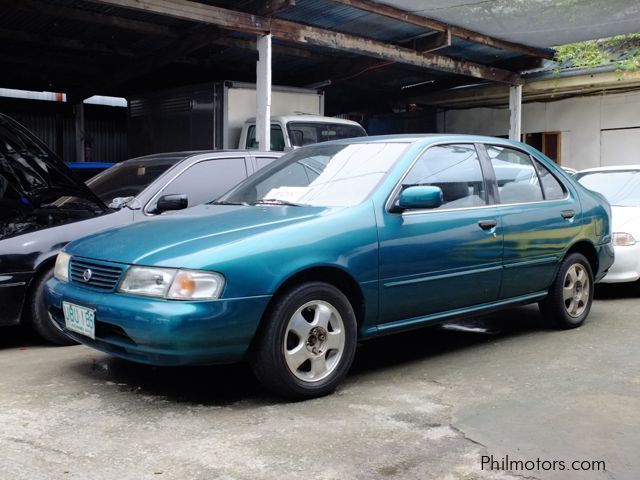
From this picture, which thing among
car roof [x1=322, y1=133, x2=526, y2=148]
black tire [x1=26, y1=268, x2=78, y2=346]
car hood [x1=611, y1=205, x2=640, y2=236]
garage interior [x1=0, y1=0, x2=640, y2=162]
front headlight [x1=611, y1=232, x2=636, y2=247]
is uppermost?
garage interior [x1=0, y1=0, x2=640, y2=162]

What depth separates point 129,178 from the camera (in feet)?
20.6

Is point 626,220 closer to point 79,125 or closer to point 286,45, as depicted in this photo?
point 286,45

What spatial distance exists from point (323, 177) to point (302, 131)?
5746 mm

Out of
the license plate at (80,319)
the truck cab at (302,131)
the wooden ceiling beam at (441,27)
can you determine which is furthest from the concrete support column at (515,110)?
the license plate at (80,319)

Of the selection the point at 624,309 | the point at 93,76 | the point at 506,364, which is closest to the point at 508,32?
the point at 624,309

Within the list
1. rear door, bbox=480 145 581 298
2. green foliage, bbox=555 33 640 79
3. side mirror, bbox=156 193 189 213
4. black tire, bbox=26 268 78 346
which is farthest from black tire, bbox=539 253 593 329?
green foliage, bbox=555 33 640 79

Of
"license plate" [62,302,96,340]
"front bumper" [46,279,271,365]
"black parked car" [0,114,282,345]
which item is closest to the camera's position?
"front bumper" [46,279,271,365]

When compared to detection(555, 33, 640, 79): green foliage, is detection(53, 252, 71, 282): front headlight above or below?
below

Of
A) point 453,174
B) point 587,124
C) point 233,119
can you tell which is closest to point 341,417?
point 453,174

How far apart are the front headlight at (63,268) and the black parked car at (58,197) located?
742mm

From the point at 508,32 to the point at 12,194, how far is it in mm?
8197

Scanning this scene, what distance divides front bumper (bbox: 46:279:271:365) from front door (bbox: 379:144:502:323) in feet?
3.16

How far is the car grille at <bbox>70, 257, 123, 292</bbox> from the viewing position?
3.66 meters

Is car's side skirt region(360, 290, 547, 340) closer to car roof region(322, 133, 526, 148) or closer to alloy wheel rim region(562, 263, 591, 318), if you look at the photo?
alloy wheel rim region(562, 263, 591, 318)
